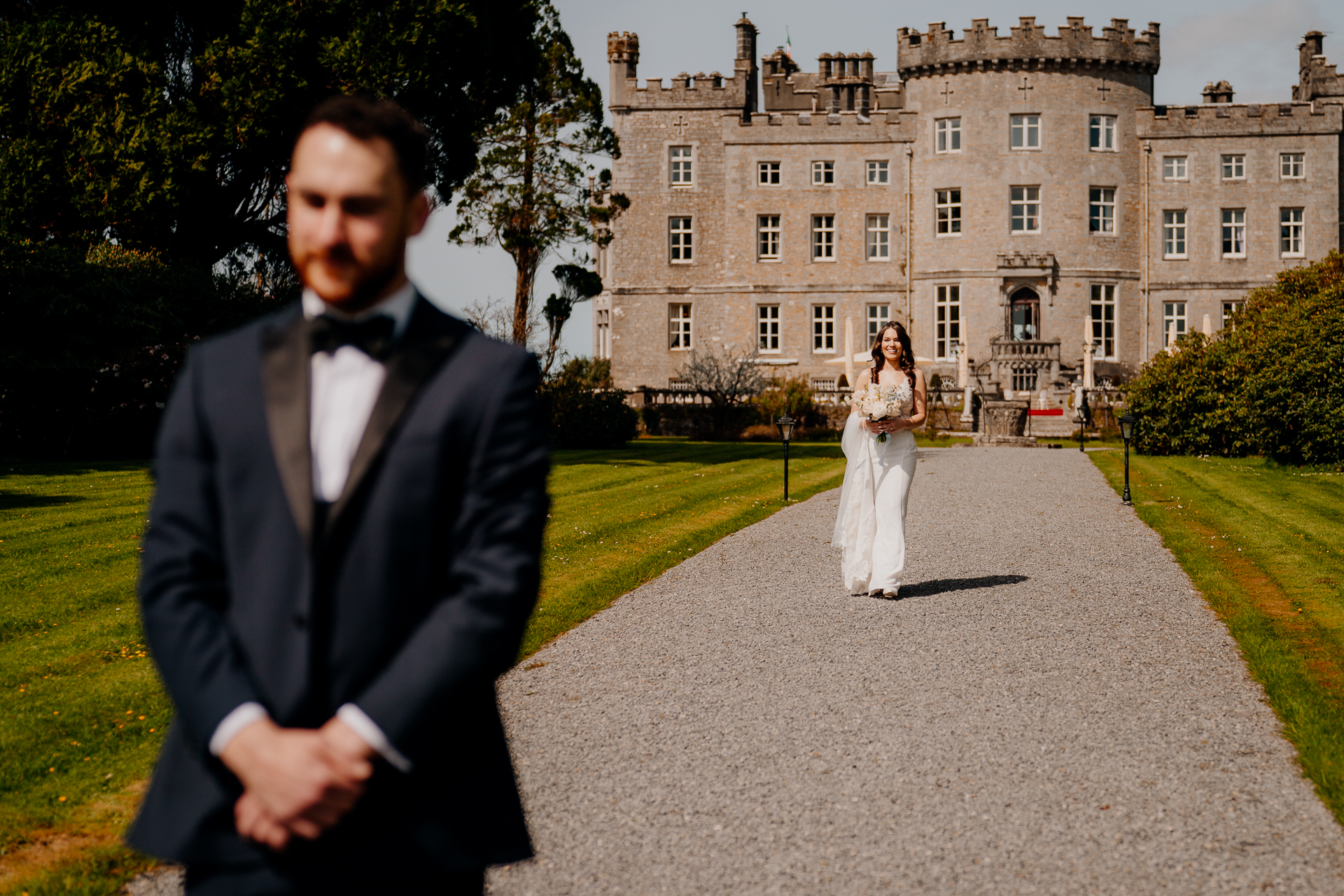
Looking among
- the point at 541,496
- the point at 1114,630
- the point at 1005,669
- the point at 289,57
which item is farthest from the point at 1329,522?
the point at 289,57

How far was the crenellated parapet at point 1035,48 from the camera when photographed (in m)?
41.8

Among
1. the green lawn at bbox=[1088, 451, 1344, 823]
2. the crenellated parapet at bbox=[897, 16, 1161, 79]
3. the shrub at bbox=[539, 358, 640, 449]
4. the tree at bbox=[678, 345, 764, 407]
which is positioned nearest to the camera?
the green lawn at bbox=[1088, 451, 1344, 823]

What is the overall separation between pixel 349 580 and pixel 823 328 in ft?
143

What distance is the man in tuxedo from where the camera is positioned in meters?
1.90

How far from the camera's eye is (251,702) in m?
1.90

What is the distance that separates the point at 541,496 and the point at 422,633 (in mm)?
307

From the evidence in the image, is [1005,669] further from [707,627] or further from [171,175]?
[171,175]

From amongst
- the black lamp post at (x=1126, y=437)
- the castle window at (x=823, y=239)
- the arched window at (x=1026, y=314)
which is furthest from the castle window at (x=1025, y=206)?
the black lamp post at (x=1126, y=437)

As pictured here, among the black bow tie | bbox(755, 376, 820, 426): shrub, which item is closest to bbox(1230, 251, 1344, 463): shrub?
bbox(755, 376, 820, 426): shrub

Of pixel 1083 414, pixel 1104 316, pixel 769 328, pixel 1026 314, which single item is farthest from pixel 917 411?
pixel 1104 316

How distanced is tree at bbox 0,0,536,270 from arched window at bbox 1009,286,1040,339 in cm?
2666

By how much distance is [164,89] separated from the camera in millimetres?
20688

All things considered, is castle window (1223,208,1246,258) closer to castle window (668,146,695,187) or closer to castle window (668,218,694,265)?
castle window (668,218,694,265)

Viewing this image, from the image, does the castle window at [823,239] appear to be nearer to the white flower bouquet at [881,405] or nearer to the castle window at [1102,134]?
the castle window at [1102,134]
